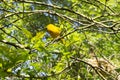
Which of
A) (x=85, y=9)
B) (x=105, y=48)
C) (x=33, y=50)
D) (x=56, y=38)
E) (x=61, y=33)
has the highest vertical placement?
(x=85, y=9)

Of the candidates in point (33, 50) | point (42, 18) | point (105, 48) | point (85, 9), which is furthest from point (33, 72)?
point (42, 18)

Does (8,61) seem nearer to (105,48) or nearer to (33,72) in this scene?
(33,72)

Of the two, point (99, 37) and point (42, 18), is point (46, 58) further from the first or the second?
point (42, 18)

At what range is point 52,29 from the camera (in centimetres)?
222

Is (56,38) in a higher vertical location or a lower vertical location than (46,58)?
higher

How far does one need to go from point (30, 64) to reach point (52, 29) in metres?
0.29

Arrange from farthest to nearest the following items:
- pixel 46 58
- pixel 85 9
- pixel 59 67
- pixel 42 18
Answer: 1. pixel 42 18
2. pixel 85 9
3. pixel 59 67
4. pixel 46 58

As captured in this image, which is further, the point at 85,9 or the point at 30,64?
the point at 85,9

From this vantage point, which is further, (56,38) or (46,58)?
(56,38)

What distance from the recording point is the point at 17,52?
1.59 meters

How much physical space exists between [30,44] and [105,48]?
23.6ft

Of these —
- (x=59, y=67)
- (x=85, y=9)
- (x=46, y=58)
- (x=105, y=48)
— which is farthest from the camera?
(x=105, y=48)

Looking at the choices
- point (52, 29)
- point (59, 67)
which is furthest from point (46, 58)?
point (59, 67)

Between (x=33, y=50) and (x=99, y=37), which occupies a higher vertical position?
(x=99, y=37)
